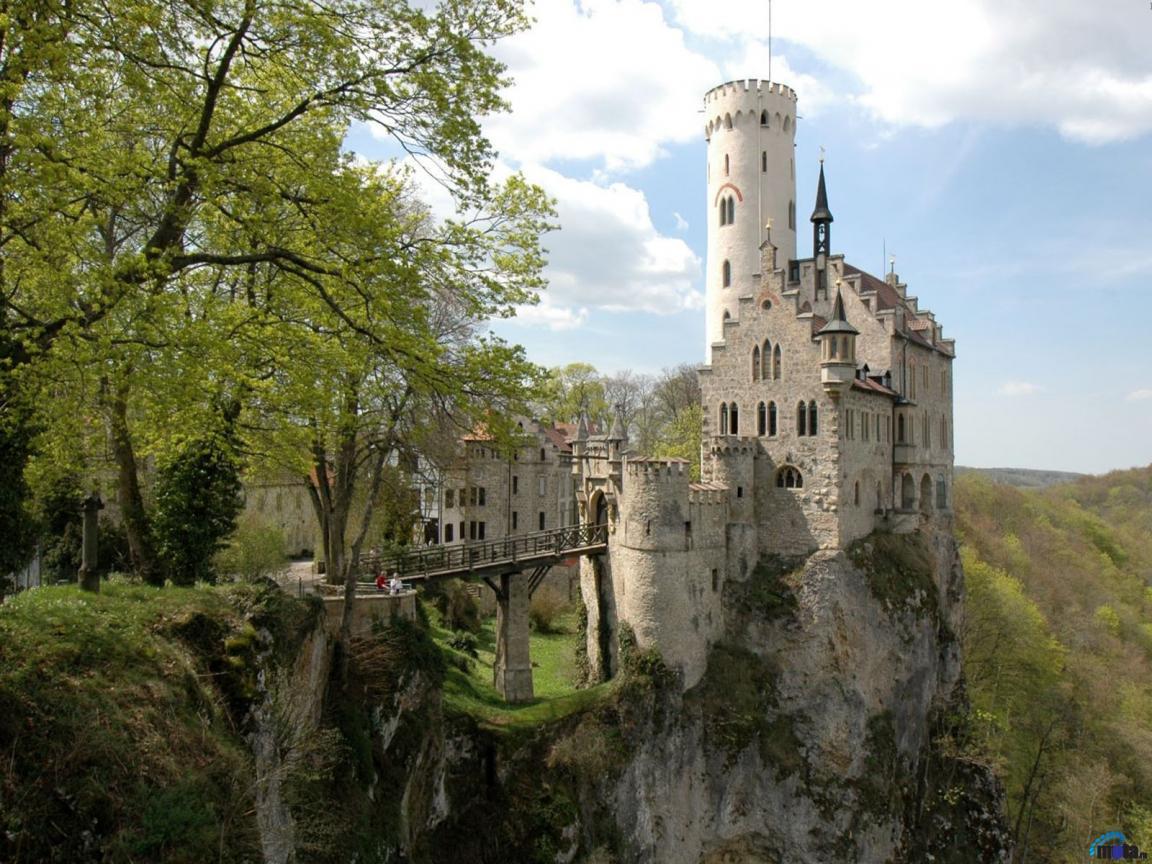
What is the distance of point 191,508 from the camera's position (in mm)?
17891

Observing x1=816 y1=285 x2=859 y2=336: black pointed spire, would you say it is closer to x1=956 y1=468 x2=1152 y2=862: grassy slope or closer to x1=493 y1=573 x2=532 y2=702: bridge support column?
x1=493 y1=573 x2=532 y2=702: bridge support column

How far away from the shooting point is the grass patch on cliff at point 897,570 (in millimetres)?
32312

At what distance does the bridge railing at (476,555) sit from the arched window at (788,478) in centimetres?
741

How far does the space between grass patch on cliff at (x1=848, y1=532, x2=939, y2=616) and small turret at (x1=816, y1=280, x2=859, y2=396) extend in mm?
6867

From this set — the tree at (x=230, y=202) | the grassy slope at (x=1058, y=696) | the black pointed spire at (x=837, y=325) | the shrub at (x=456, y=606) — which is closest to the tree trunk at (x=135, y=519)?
the tree at (x=230, y=202)

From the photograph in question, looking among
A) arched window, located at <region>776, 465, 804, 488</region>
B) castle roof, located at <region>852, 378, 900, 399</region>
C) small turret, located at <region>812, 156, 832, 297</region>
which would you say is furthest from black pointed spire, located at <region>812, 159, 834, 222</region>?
arched window, located at <region>776, 465, 804, 488</region>

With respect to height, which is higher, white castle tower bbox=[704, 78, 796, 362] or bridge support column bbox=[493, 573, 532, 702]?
white castle tower bbox=[704, 78, 796, 362]

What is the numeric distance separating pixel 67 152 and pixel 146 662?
694 centimetres

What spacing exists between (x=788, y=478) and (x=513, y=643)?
1299 centimetres

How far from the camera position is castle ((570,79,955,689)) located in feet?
95.6

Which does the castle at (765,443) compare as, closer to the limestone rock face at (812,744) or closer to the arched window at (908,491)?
the arched window at (908,491)

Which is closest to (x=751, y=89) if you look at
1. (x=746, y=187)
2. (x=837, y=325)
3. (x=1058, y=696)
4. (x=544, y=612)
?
(x=746, y=187)

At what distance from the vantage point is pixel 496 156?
13070 millimetres

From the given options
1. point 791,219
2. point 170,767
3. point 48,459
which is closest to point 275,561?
point 48,459
